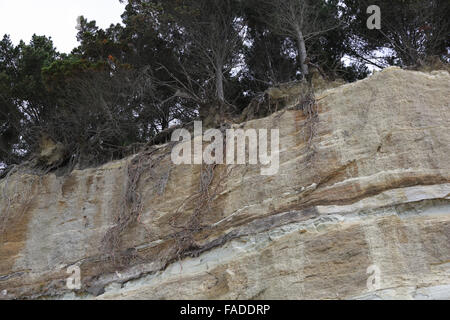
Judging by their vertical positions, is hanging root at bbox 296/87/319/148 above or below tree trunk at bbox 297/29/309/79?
below

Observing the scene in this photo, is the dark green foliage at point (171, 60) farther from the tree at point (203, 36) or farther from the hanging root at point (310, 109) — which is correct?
the hanging root at point (310, 109)

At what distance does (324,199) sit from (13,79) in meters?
7.95

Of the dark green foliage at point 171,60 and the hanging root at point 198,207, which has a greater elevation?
the dark green foliage at point 171,60

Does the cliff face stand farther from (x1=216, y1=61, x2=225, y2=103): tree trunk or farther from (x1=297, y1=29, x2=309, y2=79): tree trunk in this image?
(x1=297, y1=29, x2=309, y2=79): tree trunk

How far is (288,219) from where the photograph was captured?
669 centimetres

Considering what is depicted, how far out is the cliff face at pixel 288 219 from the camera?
598cm

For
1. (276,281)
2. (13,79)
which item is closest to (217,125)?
(276,281)

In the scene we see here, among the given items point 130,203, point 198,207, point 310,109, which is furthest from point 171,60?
point 198,207

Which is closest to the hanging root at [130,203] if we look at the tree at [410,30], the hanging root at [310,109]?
the hanging root at [310,109]

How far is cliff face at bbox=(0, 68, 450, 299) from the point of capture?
5.98 metres

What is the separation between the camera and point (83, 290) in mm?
7734

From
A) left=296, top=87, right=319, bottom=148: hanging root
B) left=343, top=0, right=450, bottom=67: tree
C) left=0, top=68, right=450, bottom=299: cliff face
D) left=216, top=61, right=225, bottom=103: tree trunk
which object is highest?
left=343, top=0, right=450, bottom=67: tree

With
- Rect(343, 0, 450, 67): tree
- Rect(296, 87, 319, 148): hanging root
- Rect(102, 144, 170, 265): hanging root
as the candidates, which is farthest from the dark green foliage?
Rect(296, 87, 319, 148): hanging root

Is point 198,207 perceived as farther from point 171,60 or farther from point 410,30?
point 410,30
